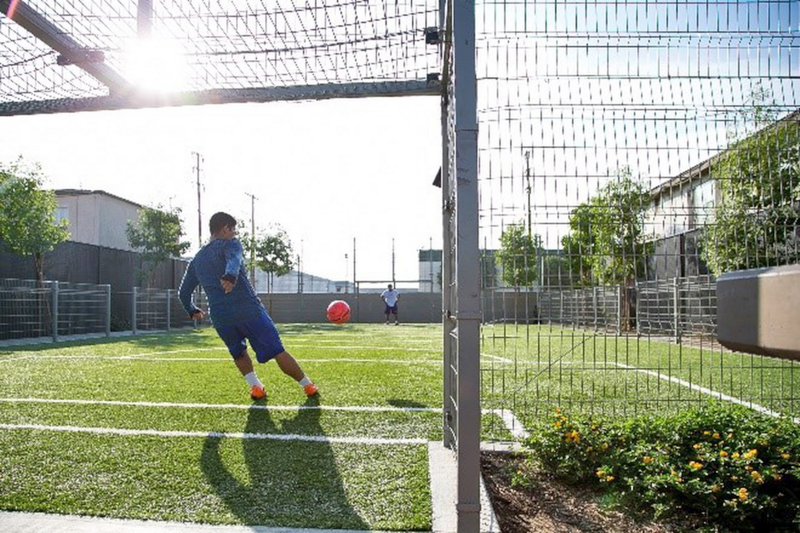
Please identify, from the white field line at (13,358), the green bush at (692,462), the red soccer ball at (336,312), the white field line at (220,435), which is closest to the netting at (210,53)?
the white field line at (220,435)

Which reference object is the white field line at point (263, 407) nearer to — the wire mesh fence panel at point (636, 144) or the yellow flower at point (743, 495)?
the wire mesh fence panel at point (636, 144)

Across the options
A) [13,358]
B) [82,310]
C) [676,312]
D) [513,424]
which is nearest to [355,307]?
[82,310]

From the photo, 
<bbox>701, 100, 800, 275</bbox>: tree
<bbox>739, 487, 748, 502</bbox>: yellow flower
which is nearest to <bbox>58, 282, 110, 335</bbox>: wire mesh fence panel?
<bbox>701, 100, 800, 275</bbox>: tree

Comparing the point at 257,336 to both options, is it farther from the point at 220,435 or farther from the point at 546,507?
the point at 546,507

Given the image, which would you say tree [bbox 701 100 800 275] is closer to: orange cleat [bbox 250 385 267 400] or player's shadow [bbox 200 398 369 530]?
player's shadow [bbox 200 398 369 530]

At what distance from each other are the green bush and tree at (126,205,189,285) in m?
22.7

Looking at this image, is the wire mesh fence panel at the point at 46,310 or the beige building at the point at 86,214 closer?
the wire mesh fence panel at the point at 46,310

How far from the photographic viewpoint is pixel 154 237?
78.8 ft

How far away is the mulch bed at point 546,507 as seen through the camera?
2942 mm

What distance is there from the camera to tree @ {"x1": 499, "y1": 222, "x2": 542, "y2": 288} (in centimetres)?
377

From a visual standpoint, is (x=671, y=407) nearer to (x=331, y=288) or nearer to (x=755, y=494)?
(x=755, y=494)

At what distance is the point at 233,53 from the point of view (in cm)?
447

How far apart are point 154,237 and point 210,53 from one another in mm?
21262

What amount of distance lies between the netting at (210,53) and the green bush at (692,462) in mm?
2529
